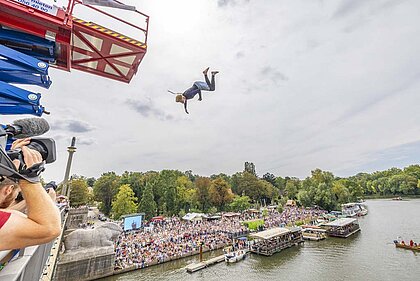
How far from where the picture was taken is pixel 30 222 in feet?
3.51

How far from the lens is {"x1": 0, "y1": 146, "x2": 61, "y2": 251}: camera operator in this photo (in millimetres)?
1008

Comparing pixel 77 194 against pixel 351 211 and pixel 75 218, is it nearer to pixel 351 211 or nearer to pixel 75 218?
pixel 75 218

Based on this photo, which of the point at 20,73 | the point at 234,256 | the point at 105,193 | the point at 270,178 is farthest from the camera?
the point at 270,178

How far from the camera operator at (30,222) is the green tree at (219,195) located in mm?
46026

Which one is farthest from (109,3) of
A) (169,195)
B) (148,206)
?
(169,195)

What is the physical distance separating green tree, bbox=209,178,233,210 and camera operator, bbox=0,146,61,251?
151 feet

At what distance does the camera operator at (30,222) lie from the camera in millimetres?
1008

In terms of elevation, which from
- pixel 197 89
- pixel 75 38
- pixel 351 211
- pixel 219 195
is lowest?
pixel 351 211

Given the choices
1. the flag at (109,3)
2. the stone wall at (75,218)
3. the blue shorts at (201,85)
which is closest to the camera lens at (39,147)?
the blue shorts at (201,85)

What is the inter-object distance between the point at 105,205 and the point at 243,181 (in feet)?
109

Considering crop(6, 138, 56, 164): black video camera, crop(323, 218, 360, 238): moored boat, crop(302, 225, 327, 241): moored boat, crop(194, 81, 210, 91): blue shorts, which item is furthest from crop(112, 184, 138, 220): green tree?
crop(6, 138, 56, 164): black video camera

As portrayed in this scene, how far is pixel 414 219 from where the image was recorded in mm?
36844

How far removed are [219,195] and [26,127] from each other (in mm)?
46194

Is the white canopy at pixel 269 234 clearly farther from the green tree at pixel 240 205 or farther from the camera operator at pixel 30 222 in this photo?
the camera operator at pixel 30 222
